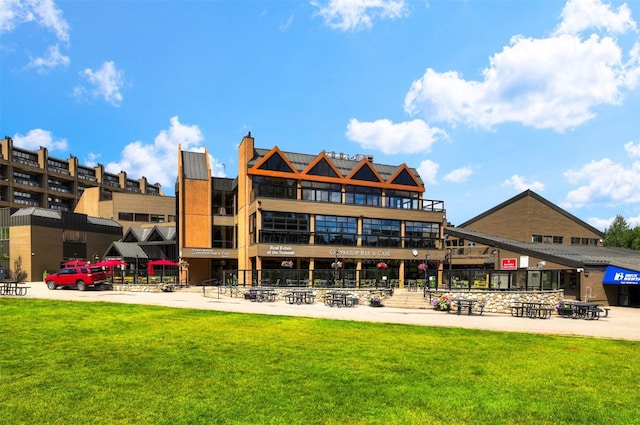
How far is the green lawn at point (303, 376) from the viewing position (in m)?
7.44

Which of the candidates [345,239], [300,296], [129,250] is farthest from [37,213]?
[300,296]

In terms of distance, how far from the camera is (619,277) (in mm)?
34312

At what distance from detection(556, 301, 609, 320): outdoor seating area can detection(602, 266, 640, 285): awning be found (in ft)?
40.4

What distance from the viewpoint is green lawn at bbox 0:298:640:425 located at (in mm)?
7441

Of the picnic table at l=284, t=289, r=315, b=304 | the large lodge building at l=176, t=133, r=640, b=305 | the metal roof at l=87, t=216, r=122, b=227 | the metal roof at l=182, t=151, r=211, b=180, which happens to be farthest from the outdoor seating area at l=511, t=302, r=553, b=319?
the metal roof at l=87, t=216, r=122, b=227

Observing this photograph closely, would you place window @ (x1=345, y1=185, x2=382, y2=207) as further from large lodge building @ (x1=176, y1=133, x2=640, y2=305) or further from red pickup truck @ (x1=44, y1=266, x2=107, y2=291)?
red pickup truck @ (x1=44, y1=266, x2=107, y2=291)

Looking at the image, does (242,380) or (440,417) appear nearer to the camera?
(440,417)

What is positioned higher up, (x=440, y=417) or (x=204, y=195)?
(x=204, y=195)

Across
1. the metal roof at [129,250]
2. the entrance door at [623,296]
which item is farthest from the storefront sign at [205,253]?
the entrance door at [623,296]

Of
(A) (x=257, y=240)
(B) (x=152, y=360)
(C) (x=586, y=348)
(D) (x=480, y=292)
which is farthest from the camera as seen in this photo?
(A) (x=257, y=240)

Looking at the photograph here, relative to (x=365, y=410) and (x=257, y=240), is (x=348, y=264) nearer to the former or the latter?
(x=257, y=240)

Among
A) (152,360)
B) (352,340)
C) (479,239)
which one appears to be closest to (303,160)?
(479,239)

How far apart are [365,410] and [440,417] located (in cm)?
130

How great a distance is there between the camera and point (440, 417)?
7.43 metres
